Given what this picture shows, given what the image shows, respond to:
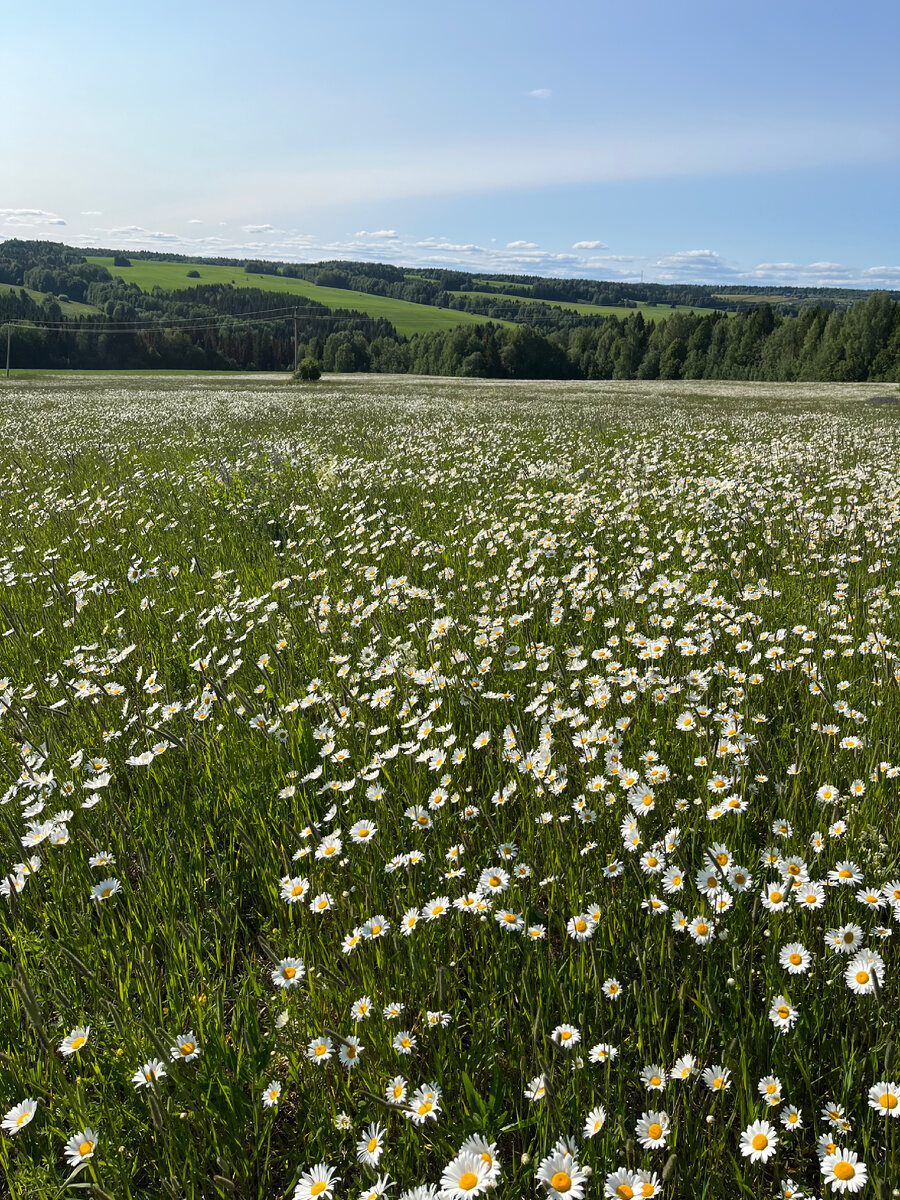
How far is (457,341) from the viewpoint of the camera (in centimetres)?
10650

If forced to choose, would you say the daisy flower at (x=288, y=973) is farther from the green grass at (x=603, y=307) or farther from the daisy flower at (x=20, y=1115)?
the green grass at (x=603, y=307)

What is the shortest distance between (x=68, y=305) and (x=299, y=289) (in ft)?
197

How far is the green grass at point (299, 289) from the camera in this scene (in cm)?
15025

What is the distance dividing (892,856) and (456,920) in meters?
1.53

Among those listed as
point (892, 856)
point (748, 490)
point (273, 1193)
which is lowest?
point (273, 1193)

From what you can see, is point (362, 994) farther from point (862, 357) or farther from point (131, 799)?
point (862, 357)

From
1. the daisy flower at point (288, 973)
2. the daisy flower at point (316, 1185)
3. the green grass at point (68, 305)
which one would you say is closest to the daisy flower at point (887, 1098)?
the daisy flower at point (316, 1185)

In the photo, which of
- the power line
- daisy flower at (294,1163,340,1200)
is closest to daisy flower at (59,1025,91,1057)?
daisy flower at (294,1163,340,1200)

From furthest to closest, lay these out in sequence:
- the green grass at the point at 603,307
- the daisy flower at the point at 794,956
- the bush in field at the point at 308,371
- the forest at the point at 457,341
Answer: the green grass at the point at 603,307, the forest at the point at 457,341, the bush in field at the point at 308,371, the daisy flower at the point at 794,956

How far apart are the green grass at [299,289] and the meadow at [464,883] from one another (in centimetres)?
14248

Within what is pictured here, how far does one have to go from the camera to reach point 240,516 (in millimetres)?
8125

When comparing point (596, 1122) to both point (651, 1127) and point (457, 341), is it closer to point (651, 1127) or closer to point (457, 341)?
point (651, 1127)

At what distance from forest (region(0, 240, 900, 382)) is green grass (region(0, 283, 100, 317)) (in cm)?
74

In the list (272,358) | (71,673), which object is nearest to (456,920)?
(71,673)
